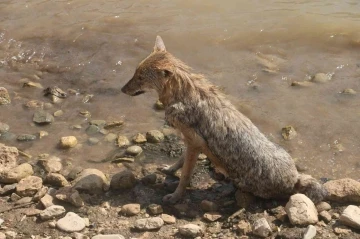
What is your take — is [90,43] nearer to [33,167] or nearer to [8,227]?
[33,167]

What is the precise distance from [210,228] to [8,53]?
7.10 m

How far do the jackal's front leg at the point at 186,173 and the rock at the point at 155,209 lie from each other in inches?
11.2

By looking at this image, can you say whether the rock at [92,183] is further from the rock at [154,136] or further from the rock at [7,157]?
the rock at [154,136]

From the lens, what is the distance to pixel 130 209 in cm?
655

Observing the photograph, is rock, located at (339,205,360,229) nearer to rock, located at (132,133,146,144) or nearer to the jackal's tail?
the jackal's tail

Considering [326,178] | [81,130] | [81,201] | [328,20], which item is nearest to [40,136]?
[81,130]

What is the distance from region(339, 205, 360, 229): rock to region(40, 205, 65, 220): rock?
341 centimetres

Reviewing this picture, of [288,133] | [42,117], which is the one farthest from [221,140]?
[42,117]

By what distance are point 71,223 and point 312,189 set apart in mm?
3034

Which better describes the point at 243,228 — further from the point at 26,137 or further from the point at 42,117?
the point at 42,117

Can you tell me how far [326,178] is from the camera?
24.2 ft

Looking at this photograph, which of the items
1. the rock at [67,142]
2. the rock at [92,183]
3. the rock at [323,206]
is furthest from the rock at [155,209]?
the rock at [67,142]

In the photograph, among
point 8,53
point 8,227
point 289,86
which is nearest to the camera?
point 8,227

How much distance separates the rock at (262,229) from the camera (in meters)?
6.05
